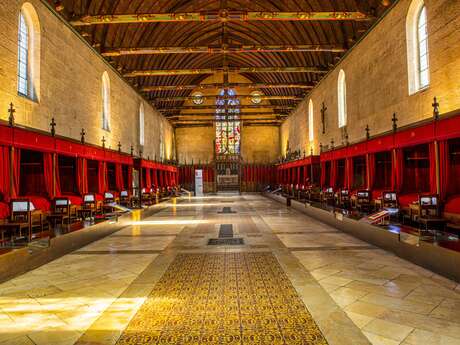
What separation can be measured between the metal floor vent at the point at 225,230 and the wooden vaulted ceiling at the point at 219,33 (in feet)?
23.5

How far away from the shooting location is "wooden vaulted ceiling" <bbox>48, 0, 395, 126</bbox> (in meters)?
11.4

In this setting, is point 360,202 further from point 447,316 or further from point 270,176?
point 270,176

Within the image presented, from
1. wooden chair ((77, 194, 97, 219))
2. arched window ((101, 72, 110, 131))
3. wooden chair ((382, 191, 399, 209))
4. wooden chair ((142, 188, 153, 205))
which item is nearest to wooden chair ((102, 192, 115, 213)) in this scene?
wooden chair ((77, 194, 97, 219))

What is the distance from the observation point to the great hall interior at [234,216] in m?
3.13

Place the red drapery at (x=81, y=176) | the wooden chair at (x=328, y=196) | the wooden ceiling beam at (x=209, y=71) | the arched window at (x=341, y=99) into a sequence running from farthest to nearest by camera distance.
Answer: the wooden ceiling beam at (x=209, y=71) < the arched window at (x=341, y=99) < the wooden chair at (x=328, y=196) < the red drapery at (x=81, y=176)

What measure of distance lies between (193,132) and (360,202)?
84.0 feet

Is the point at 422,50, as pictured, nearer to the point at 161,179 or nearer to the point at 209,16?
the point at 209,16

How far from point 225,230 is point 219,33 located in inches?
692

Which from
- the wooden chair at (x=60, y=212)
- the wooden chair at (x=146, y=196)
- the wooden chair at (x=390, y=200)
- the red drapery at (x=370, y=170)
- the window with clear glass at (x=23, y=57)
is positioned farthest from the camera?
the wooden chair at (x=146, y=196)

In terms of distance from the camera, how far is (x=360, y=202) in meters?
10.1

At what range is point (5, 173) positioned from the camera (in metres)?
7.05

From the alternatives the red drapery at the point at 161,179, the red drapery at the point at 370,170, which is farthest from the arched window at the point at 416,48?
the red drapery at the point at 161,179

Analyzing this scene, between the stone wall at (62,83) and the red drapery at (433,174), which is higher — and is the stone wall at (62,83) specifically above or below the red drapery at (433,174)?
above

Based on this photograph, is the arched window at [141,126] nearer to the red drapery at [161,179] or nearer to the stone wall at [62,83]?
the red drapery at [161,179]
